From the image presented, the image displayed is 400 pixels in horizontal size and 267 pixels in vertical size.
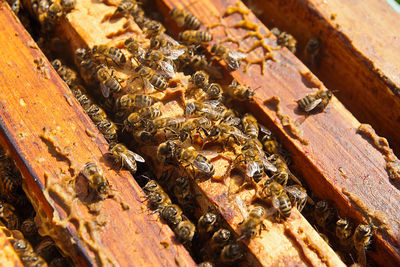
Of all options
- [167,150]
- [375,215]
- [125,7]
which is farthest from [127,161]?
[375,215]

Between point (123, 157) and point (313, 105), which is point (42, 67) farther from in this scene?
point (313, 105)

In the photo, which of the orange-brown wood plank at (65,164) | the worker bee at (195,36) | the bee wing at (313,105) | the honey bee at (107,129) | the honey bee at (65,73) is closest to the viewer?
the orange-brown wood plank at (65,164)

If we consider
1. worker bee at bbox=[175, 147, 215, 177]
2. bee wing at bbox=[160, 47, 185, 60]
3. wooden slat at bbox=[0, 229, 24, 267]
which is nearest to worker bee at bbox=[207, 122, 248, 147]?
worker bee at bbox=[175, 147, 215, 177]

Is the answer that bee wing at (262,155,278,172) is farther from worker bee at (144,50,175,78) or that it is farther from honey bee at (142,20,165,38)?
honey bee at (142,20,165,38)

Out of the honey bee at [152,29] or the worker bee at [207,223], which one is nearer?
the worker bee at [207,223]

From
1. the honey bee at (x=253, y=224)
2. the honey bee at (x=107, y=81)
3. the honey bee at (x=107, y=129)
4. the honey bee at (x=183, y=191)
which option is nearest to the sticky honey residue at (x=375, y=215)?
the honey bee at (x=253, y=224)

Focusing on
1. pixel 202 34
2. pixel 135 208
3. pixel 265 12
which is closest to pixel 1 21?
pixel 202 34

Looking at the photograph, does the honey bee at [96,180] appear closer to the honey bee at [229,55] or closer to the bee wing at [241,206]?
the bee wing at [241,206]
